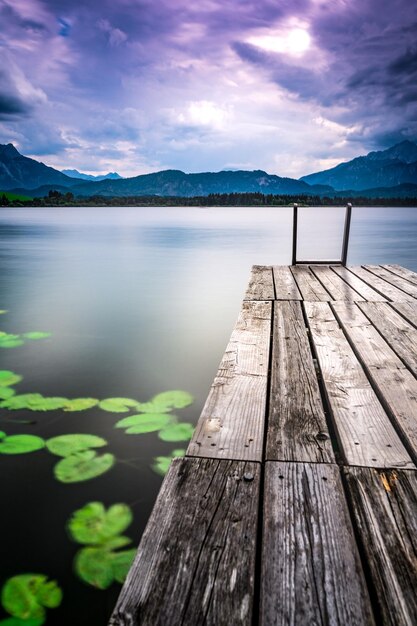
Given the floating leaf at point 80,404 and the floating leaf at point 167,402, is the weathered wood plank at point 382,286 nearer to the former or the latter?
the floating leaf at point 167,402

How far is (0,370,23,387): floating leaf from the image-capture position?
166 inches

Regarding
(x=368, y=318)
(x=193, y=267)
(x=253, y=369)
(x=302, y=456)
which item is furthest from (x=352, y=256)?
(x=302, y=456)

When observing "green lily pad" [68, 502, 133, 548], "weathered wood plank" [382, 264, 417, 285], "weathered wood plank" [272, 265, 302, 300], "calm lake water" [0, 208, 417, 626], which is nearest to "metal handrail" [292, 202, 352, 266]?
"weathered wood plank" [272, 265, 302, 300]

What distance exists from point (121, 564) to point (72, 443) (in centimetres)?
127

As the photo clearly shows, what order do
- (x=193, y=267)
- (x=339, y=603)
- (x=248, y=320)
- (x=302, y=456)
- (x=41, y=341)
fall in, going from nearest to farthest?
(x=339, y=603)
(x=302, y=456)
(x=248, y=320)
(x=41, y=341)
(x=193, y=267)

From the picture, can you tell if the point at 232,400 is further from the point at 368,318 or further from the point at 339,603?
the point at 368,318

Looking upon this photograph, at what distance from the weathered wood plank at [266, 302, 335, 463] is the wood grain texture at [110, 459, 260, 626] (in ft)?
0.90

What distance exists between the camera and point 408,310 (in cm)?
488

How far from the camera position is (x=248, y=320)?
14.9 ft

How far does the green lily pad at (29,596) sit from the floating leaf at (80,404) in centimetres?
176

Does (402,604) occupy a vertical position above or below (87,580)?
above

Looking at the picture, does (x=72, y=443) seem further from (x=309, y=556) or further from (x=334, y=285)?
(x=334, y=285)

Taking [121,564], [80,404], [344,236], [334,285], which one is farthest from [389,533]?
[344,236]

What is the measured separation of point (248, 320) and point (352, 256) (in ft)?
45.5
